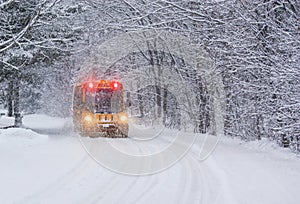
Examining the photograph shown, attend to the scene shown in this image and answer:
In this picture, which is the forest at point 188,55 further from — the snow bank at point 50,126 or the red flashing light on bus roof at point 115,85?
the snow bank at point 50,126

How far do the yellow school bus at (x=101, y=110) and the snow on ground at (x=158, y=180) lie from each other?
7.12 meters

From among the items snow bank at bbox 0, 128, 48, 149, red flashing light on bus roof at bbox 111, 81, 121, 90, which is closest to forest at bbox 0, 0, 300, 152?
red flashing light on bus roof at bbox 111, 81, 121, 90

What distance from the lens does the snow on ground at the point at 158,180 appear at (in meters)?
6.83

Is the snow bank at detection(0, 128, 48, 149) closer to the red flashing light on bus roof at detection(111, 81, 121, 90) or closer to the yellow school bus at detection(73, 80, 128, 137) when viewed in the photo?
the yellow school bus at detection(73, 80, 128, 137)

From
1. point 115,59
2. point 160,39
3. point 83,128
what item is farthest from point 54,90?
point 83,128

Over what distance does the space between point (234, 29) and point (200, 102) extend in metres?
9.84

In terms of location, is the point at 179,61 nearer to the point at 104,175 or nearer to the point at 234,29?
the point at 234,29

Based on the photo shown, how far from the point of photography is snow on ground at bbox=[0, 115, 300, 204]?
6832mm

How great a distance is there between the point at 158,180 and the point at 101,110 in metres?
11.6

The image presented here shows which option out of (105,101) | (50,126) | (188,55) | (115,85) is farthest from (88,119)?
(50,126)

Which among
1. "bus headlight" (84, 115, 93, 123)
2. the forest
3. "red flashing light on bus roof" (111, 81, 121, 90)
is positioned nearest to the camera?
the forest

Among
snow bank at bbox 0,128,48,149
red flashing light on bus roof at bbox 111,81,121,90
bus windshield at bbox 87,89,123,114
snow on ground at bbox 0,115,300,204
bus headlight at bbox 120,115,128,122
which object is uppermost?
red flashing light on bus roof at bbox 111,81,121,90

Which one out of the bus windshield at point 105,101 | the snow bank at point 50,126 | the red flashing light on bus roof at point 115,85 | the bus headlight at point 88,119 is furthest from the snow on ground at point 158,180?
the snow bank at point 50,126

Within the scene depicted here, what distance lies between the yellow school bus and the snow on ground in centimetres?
712
